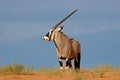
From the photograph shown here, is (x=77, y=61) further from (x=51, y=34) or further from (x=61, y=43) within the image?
(x=51, y=34)

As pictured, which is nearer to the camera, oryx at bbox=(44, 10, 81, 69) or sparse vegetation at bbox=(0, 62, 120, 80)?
sparse vegetation at bbox=(0, 62, 120, 80)

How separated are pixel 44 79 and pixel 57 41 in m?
4.92

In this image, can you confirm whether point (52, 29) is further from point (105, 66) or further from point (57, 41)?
point (105, 66)

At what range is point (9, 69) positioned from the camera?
794 inches

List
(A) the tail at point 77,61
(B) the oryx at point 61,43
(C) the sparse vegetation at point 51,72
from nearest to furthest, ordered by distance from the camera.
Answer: (C) the sparse vegetation at point 51,72 → (B) the oryx at point 61,43 → (A) the tail at point 77,61

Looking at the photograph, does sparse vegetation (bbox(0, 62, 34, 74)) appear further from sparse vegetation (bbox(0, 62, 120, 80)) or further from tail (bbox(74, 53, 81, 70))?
tail (bbox(74, 53, 81, 70))

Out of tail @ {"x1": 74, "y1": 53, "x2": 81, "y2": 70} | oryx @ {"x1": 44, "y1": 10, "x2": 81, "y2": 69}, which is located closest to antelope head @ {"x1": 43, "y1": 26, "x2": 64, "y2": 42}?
oryx @ {"x1": 44, "y1": 10, "x2": 81, "y2": 69}

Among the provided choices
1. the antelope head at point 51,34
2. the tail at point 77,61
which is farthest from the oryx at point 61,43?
the tail at point 77,61

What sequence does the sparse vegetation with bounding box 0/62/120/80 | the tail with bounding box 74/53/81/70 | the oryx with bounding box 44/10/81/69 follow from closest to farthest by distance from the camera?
1. the sparse vegetation with bounding box 0/62/120/80
2. the oryx with bounding box 44/10/81/69
3. the tail with bounding box 74/53/81/70

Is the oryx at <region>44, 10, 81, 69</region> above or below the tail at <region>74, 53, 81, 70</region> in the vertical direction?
above

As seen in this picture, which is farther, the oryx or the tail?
the tail

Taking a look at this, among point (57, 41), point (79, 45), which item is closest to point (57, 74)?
point (57, 41)

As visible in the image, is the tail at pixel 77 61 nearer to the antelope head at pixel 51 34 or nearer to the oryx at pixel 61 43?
the oryx at pixel 61 43

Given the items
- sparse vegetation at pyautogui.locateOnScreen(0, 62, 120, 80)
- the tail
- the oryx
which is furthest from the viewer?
the tail
